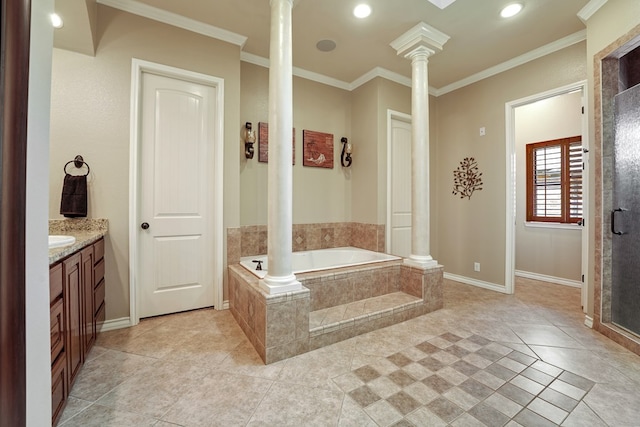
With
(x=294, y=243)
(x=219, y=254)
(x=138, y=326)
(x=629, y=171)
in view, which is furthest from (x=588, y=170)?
(x=138, y=326)

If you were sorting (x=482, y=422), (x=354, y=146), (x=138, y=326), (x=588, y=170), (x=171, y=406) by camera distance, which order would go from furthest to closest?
(x=354, y=146), (x=588, y=170), (x=138, y=326), (x=171, y=406), (x=482, y=422)

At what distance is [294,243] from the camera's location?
142 inches

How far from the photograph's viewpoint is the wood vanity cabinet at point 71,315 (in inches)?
50.9

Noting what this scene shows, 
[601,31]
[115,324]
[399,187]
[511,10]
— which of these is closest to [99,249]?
[115,324]

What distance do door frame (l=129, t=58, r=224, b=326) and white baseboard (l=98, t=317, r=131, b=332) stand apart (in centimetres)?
3

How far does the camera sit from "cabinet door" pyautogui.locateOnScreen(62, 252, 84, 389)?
57.2 inches

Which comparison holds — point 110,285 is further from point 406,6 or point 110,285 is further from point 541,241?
point 541,241

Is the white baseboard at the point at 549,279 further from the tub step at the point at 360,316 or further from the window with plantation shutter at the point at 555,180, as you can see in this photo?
the tub step at the point at 360,316

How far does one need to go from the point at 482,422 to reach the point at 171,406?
159 cm

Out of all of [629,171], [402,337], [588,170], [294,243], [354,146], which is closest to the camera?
[629,171]

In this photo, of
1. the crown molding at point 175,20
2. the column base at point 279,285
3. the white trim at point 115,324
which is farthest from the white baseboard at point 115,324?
the crown molding at point 175,20

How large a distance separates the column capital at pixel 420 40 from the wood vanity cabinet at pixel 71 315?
3.31 meters

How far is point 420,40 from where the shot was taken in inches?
110

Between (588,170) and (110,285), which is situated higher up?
(588,170)
